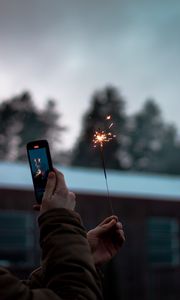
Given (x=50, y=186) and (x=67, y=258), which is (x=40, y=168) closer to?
(x=50, y=186)

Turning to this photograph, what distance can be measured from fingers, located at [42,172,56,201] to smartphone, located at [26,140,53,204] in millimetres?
35

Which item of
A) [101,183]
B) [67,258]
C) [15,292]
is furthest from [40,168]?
[101,183]

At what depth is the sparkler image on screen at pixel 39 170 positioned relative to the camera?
5.13 feet

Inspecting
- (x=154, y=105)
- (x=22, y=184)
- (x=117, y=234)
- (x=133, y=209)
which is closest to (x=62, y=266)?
(x=117, y=234)

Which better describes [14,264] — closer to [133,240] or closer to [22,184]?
[22,184]

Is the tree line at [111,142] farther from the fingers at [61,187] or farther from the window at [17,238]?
the fingers at [61,187]

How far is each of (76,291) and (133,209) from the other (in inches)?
616

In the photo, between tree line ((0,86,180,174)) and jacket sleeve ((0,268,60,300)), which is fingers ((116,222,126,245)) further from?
tree line ((0,86,180,174))

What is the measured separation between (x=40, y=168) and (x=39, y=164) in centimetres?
1

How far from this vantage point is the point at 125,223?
55.1 ft

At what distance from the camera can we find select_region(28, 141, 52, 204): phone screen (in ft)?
5.13

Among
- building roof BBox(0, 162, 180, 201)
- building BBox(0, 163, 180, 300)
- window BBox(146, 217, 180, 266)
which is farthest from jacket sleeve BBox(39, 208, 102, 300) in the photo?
window BBox(146, 217, 180, 266)

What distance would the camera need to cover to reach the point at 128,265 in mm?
16844

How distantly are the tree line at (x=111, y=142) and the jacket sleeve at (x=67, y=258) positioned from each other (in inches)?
1675
